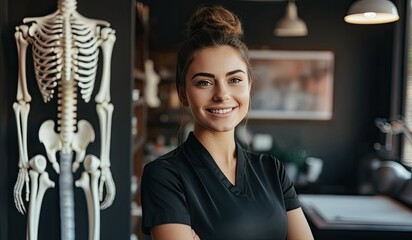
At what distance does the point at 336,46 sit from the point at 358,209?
11.5 feet

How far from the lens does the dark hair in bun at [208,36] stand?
124 cm

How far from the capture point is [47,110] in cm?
250

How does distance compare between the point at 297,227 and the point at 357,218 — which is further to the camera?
the point at 357,218

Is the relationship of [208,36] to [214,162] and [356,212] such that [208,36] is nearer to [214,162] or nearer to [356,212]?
[214,162]

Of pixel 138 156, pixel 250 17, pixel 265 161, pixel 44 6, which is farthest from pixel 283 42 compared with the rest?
pixel 265 161

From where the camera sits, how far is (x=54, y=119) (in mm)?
A: 2496

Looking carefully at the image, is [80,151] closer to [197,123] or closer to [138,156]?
[197,123]

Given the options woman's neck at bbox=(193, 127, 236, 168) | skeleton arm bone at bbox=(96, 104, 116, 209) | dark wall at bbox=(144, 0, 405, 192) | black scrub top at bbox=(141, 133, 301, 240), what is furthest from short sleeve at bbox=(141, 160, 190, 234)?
dark wall at bbox=(144, 0, 405, 192)

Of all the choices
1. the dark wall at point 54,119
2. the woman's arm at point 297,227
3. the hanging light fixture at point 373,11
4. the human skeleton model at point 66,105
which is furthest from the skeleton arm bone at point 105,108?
the woman's arm at point 297,227

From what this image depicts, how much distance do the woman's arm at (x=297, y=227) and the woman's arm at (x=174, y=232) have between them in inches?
10.0

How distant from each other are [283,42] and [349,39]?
0.69 meters

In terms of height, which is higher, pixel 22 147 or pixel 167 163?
pixel 167 163

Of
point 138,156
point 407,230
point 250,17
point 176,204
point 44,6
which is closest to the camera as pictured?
point 176,204

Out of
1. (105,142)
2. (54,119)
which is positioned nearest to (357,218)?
(105,142)
